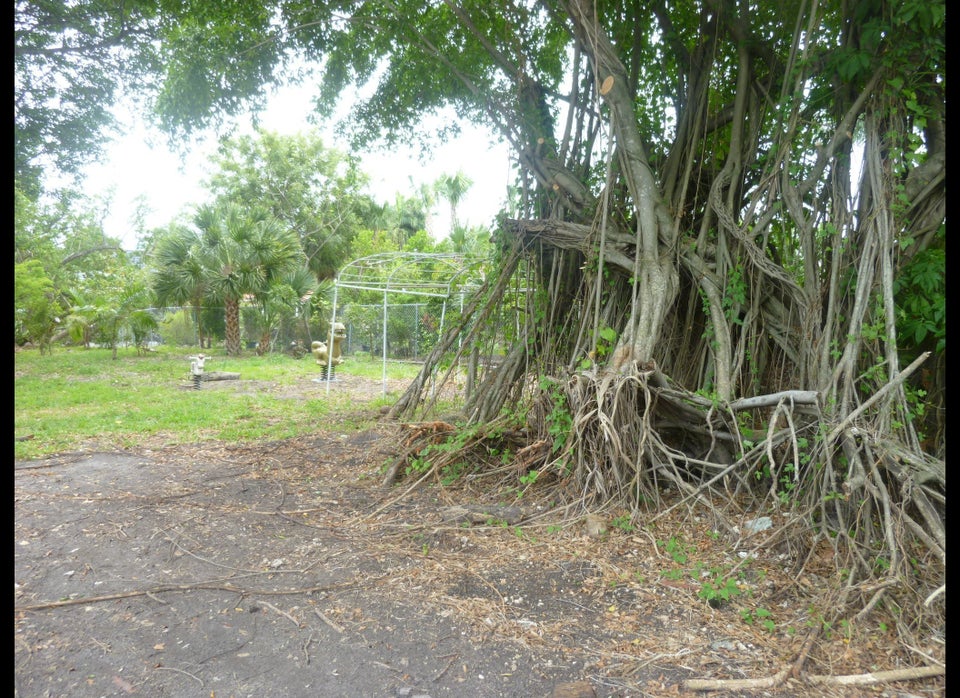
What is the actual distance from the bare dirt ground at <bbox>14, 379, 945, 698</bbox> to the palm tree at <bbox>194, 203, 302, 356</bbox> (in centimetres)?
58

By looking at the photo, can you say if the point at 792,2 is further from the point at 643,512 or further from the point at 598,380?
the point at 643,512

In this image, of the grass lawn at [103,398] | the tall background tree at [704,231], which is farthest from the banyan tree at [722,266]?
the grass lawn at [103,398]

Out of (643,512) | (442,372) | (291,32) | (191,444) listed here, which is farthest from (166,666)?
(442,372)

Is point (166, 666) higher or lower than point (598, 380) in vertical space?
lower

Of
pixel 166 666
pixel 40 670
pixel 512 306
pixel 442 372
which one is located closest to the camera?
pixel 40 670

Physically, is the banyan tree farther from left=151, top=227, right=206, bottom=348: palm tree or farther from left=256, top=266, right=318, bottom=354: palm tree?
left=151, top=227, right=206, bottom=348: palm tree

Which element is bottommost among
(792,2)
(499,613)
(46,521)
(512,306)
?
(499,613)

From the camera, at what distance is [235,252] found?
88.0 inches

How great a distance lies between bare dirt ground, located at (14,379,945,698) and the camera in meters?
1.36

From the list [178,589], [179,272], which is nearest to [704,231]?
[179,272]

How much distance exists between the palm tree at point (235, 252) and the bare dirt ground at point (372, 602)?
579mm

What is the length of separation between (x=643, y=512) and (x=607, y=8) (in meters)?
3.21

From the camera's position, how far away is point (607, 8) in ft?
12.9

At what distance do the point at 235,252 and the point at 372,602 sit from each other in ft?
4.60
